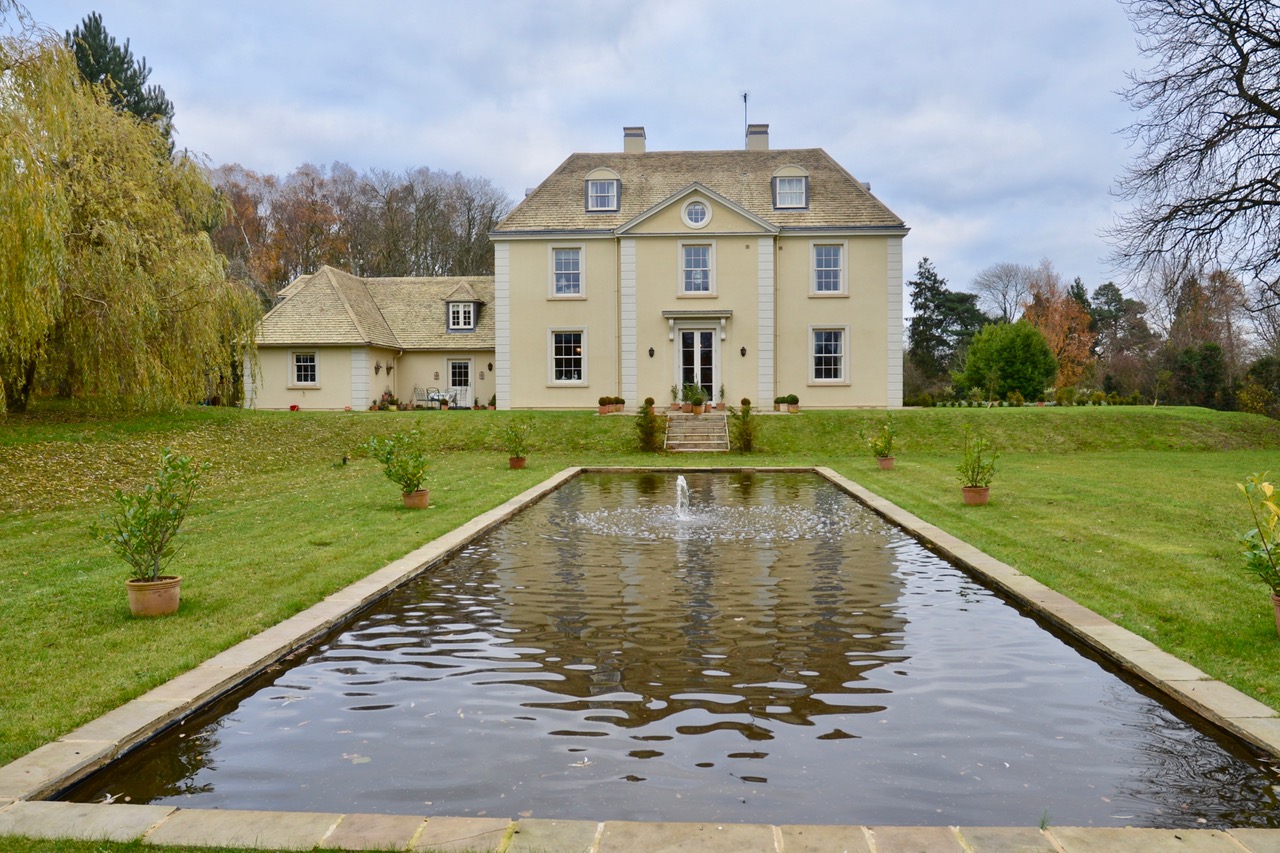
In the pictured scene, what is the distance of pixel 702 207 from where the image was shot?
29891 mm

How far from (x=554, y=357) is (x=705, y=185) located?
26.9 ft

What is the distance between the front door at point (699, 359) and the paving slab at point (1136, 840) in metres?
26.7

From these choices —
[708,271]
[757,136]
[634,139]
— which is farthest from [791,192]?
[634,139]

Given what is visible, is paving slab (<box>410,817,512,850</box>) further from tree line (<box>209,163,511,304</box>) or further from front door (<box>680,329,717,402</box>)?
tree line (<box>209,163,511,304</box>)

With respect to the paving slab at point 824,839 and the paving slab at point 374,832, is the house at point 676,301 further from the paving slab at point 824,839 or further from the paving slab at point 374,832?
the paving slab at point 374,832

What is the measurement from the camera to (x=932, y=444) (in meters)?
24.5

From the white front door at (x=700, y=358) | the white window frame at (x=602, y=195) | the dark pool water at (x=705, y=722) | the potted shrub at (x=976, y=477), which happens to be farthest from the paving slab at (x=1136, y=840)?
the white window frame at (x=602, y=195)

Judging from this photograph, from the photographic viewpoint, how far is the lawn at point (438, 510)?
19.6 ft

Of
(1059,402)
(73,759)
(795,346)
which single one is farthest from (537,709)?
(1059,402)

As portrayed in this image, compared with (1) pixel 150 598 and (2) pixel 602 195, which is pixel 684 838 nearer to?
(1) pixel 150 598

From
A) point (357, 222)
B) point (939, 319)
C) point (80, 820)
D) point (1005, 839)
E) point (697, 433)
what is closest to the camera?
point (1005, 839)

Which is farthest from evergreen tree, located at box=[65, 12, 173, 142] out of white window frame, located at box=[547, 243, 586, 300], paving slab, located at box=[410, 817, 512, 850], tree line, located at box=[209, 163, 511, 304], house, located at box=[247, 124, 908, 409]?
paving slab, located at box=[410, 817, 512, 850]

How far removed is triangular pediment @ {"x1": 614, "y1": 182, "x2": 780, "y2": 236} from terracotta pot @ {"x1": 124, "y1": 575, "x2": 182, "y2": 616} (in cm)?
2453

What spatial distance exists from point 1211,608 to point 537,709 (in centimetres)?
549
